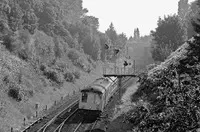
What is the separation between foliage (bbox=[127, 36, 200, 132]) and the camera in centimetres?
1934

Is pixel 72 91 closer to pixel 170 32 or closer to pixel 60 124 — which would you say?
pixel 60 124

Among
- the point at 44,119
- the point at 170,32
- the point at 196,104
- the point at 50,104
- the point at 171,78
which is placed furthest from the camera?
the point at 170,32

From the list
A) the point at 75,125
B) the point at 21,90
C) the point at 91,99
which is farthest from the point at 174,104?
the point at 21,90

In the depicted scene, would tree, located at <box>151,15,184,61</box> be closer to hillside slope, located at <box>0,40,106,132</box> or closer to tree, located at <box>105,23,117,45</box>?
hillside slope, located at <box>0,40,106,132</box>

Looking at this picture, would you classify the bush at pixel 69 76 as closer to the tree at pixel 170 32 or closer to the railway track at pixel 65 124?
the railway track at pixel 65 124

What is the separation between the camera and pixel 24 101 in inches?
1366

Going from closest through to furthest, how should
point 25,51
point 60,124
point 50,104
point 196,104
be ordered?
point 196,104
point 60,124
point 50,104
point 25,51

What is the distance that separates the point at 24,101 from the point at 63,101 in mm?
8014

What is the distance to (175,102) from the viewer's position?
2152 cm

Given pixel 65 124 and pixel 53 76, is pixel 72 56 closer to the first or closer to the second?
pixel 53 76

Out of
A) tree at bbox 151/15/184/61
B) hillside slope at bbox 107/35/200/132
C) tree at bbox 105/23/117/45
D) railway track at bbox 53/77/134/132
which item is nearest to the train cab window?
railway track at bbox 53/77/134/132

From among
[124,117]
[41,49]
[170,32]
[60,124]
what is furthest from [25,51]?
[170,32]

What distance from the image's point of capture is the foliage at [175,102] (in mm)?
19344

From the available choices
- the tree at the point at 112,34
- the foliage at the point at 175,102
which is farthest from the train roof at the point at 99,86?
the tree at the point at 112,34
